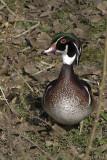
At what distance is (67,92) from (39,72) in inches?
57.0

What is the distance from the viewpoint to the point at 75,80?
11.6 feet

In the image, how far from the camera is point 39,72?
482 cm

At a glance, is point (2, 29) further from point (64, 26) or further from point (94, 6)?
point (94, 6)

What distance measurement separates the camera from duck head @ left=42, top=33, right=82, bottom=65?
3.45 meters

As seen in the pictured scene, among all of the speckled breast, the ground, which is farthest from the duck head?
the ground

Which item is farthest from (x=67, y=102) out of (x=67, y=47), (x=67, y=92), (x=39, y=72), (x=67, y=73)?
(x=39, y=72)

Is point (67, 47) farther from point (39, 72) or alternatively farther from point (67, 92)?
point (39, 72)

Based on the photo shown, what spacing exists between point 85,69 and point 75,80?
4.52 feet

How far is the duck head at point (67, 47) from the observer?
11.3ft

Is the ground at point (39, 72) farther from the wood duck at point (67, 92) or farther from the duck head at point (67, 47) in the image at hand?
the duck head at point (67, 47)

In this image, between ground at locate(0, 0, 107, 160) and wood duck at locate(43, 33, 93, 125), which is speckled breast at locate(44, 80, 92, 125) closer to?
wood duck at locate(43, 33, 93, 125)

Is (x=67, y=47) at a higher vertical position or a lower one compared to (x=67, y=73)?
higher

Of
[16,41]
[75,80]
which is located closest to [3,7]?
[16,41]

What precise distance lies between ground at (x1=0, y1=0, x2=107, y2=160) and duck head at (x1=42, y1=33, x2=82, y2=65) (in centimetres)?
66
